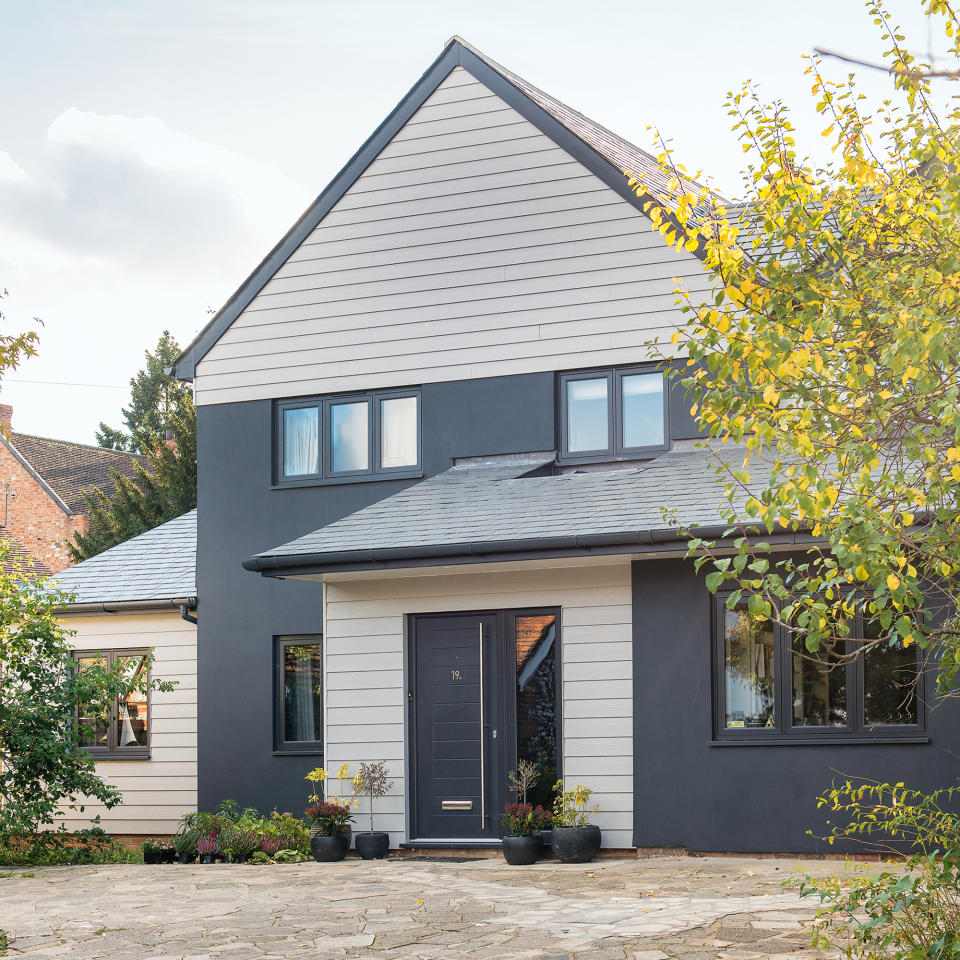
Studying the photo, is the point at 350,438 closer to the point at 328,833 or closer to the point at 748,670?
the point at 328,833

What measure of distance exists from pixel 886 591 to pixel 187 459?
2511cm

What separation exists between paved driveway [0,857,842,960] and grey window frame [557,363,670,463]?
14.0 ft

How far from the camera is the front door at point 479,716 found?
1245 cm

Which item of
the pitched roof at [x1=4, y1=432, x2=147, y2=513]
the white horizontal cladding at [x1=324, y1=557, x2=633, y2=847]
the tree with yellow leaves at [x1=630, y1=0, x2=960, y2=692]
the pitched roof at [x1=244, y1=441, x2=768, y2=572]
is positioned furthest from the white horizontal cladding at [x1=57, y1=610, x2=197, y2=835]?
the pitched roof at [x1=4, y1=432, x2=147, y2=513]

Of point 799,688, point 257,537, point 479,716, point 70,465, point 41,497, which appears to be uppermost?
point 70,465

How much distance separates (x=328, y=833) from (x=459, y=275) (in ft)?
20.4

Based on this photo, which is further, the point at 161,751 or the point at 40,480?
the point at 40,480

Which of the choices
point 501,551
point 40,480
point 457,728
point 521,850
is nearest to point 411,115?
point 501,551

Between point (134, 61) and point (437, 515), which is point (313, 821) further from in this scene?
point (134, 61)

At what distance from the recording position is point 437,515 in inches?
504

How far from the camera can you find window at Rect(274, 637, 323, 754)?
14578 millimetres

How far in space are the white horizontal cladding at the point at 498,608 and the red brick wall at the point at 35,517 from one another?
23581mm

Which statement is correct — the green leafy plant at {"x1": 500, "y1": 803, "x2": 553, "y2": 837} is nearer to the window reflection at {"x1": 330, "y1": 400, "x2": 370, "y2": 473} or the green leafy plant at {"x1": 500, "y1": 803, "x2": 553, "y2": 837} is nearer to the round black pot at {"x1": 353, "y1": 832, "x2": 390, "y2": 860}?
the round black pot at {"x1": 353, "y1": 832, "x2": 390, "y2": 860}

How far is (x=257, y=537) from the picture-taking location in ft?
49.4
